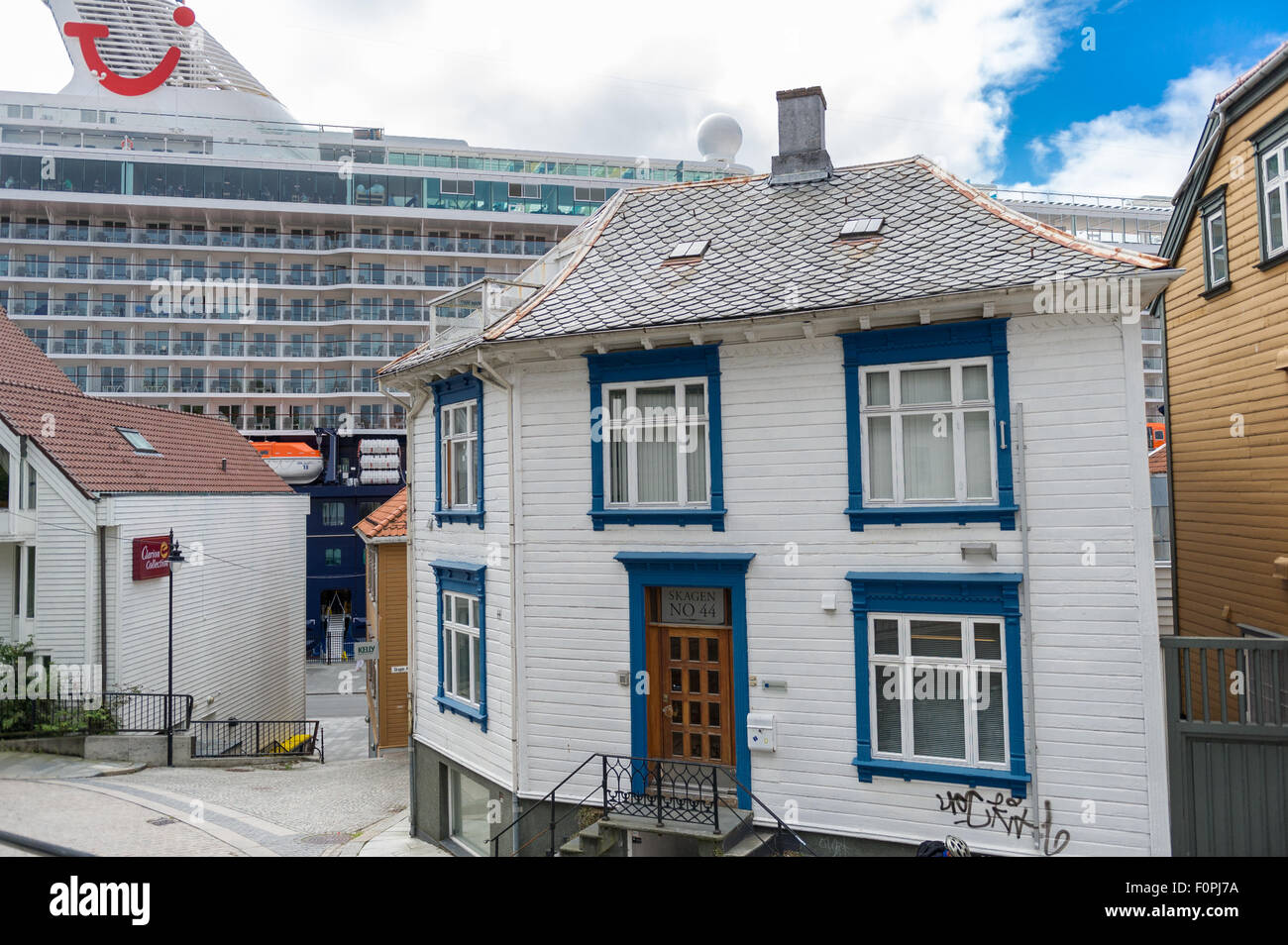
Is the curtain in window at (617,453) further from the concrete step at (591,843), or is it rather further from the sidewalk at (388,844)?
the sidewalk at (388,844)

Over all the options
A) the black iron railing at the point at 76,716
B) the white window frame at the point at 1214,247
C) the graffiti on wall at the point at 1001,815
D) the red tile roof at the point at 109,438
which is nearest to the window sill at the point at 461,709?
the graffiti on wall at the point at 1001,815

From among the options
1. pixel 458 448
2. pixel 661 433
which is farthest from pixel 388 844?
pixel 661 433

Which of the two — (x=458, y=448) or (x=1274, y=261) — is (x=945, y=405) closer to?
(x=1274, y=261)

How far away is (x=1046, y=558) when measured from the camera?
9812 millimetres

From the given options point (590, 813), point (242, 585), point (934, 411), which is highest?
point (934, 411)

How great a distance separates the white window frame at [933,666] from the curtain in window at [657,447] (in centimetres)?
327

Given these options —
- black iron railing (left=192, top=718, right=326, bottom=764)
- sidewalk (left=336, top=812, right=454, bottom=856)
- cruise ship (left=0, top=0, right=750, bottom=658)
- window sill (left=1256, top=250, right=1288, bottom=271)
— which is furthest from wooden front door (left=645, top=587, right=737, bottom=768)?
cruise ship (left=0, top=0, right=750, bottom=658)

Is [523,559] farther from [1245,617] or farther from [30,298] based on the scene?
[30,298]

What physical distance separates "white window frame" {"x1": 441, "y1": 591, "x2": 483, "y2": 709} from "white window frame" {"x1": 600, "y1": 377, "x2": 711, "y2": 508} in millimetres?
3232

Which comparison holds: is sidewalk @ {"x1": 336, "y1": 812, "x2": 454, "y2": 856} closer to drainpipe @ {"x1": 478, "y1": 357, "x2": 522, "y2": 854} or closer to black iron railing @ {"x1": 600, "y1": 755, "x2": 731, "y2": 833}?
drainpipe @ {"x1": 478, "y1": 357, "x2": 522, "y2": 854}

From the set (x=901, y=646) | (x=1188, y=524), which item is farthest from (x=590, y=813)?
(x=1188, y=524)

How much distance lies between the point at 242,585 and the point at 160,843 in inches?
569

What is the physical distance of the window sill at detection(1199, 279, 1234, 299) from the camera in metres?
13.9

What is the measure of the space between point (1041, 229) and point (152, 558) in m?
20.2
